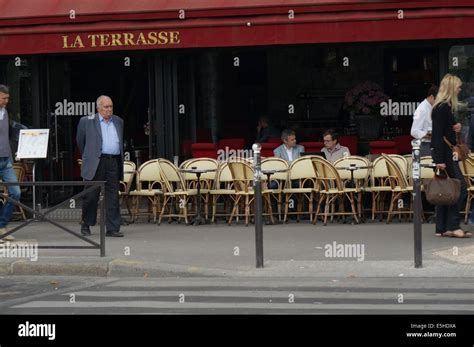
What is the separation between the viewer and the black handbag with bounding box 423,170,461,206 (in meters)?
13.7

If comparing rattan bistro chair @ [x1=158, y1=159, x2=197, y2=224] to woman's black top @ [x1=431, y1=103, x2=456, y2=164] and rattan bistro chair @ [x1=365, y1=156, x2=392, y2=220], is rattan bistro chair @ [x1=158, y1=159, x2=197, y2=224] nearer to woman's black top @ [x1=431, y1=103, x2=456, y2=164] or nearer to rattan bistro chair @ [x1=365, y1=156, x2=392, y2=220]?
rattan bistro chair @ [x1=365, y1=156, x2=392, y2=220]

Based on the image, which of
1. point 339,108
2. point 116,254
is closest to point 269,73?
point 339,108

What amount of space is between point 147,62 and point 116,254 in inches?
233

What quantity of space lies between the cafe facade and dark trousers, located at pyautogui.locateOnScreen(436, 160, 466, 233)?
9.39ft

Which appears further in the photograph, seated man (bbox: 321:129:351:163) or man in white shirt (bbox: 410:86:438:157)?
seated man (bbox: 321:129:351:163)

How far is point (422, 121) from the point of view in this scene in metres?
15.8

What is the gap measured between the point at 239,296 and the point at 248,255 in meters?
2.51

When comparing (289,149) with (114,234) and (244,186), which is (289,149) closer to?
(244,186)

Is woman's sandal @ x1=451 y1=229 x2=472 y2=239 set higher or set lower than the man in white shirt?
lower

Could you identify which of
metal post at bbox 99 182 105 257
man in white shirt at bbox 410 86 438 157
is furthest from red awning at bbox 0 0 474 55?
metal post at bbox 99 182 105 257

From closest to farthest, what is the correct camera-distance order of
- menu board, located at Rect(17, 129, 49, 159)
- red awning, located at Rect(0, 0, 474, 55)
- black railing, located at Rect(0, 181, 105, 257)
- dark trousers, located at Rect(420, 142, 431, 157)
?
black railing, located at Rect(0, 181, 105, 257) → dark trousers, located at Rect(420, 142, 431, 157) → red awning, located at Rect(0, 0, 474, 55) → menu board, located at Rect(17, 129, 49, 159)

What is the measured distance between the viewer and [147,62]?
18.9 meters

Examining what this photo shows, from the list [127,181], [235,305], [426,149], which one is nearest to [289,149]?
[426,149]
